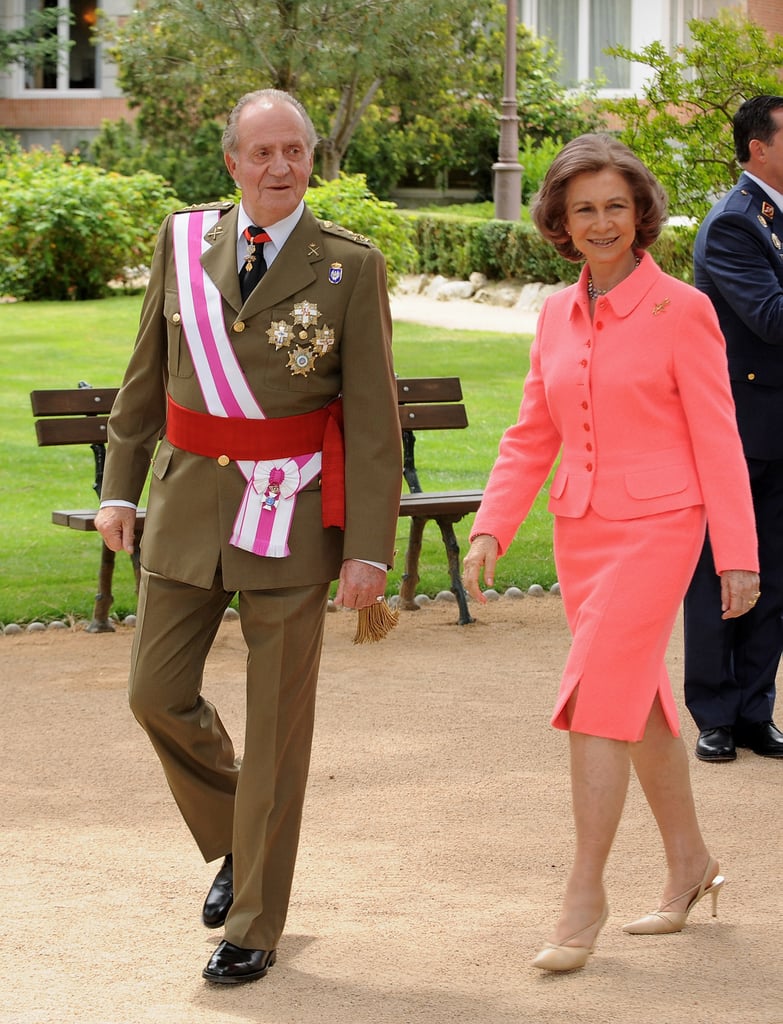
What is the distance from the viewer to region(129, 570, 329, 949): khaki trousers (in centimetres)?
378

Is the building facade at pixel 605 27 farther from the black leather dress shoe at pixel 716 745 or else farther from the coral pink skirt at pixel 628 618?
the coral pink skirt at pixel 628 618

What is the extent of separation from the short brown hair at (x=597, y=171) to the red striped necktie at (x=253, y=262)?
2.22 feet

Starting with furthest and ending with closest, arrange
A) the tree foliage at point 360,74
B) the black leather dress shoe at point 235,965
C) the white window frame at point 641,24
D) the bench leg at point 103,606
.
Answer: the white window frame at point 641,24, the tree foliage at point 360,74, the bench leg at point 103,606, the black leather dress shoe at point 235,965

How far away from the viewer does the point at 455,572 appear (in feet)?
25.3

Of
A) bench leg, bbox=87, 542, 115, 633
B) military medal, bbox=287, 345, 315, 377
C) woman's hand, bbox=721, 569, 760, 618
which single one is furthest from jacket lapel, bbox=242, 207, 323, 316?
bench leg, bbox=87, 542, 115, 633

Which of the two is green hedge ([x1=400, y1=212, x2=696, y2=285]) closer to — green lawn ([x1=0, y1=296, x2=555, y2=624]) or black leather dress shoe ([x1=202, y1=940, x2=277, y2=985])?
green lawn ([x1=0, y1=296, x2=555, y2=624])

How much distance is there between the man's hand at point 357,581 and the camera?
3.80 metres

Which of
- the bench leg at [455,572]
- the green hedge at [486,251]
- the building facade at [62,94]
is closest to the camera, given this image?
the bench leg at [455,572]

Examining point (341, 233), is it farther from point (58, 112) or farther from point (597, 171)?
point (58, 112)

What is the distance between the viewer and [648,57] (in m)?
9.51

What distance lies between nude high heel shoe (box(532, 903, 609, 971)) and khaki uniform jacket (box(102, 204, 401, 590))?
955 millimetres

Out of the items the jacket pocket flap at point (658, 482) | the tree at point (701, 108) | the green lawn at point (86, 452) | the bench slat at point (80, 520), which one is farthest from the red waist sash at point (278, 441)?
the tree at point (701, 108)

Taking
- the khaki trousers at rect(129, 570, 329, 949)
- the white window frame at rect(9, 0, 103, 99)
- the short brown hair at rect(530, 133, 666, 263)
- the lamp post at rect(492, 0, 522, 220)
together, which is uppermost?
the white window frame at rect(9, 0, 103, 99)

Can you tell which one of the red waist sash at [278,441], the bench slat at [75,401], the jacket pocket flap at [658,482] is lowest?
the bench slat at [75,401]
